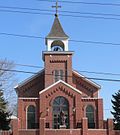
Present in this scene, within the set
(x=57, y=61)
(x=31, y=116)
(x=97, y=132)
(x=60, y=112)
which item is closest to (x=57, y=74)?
(x=57, y=61)

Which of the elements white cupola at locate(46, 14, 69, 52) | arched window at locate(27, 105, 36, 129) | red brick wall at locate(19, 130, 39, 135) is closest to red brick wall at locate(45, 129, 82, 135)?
red brick wall at locate(19, 130, 39, 135)

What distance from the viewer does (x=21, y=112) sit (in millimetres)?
51281

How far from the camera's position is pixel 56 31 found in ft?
185

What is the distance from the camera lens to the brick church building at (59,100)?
47.2m

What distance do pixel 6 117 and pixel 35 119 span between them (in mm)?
4080

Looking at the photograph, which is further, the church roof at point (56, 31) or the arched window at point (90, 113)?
the church roof at point (56, 31)

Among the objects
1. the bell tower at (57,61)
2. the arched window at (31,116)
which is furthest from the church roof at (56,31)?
the arched window at (31,116)

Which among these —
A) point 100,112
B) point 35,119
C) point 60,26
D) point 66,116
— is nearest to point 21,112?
point 35,119

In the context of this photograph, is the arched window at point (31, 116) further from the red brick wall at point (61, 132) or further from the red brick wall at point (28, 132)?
the red brick wall at point (61, 132)

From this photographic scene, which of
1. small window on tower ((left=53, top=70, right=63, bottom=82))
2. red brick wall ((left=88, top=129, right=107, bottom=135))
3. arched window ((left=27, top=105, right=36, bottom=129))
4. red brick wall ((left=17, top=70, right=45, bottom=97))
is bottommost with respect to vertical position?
red brick wall ((left=88, top=129, right=107, bottom=135))

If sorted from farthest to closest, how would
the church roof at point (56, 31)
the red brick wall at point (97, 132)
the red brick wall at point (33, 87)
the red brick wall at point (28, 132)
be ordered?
the church roof at point (56, 31), the red brick wall at point (33, 87), the red brick wall at point (97, 132), the red brick wall at point (28, 132)

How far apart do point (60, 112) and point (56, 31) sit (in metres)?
12.0

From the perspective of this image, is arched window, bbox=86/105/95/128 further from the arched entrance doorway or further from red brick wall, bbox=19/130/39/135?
red brick wall, bbox=19/130/39/135

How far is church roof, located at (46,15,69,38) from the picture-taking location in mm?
55344
